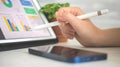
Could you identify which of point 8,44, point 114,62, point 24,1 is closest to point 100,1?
point 24,1

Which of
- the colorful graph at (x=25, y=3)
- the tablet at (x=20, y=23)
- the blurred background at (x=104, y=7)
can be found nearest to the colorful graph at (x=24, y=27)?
the tablet at (x=20, y=23)

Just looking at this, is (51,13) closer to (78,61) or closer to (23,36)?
(23,36)

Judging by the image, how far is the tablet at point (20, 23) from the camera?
0.90m

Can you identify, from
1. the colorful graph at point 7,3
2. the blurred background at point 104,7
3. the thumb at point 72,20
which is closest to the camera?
the thumb at point 72,20

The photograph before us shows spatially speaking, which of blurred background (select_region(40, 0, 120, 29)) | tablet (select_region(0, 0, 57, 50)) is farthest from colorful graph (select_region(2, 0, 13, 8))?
blurred background (select_region(40, 0, 120, 29))

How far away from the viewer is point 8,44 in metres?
0.85

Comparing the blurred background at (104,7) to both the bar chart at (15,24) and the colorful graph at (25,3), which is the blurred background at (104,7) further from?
the bar chart at (15,24)

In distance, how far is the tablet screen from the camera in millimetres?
900

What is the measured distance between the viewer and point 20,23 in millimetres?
985

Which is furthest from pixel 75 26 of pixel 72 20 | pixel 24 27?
pixel 24 27

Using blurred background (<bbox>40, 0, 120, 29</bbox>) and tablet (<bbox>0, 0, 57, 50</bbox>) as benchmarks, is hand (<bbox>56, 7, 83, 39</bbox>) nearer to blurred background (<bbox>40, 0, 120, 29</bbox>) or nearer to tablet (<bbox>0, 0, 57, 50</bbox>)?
tablet (<bbox>0, 0, 57, 50</bbox>)

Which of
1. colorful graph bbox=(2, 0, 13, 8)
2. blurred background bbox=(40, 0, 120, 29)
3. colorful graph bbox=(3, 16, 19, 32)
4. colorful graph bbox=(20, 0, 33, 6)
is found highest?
colorful graph bbox=(2, 0, 13, 8)

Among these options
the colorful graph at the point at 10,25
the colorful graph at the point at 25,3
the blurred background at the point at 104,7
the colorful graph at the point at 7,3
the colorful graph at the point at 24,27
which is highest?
the colorful graph at the point at 7,3

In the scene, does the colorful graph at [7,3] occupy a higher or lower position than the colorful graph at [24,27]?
higher
